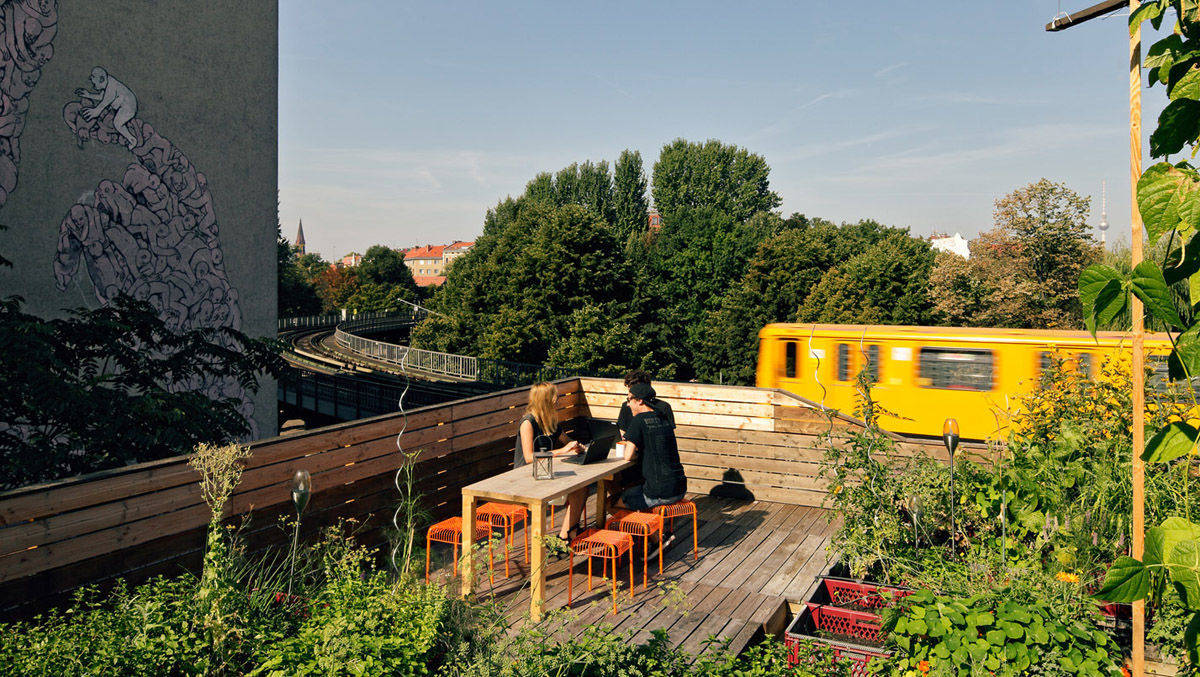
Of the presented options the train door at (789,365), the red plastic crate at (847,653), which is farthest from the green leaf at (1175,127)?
the train door at (789,365)

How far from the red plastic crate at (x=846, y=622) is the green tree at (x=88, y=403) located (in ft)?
16.2

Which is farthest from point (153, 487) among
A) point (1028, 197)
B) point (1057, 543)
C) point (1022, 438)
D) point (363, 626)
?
point (1028, 197)

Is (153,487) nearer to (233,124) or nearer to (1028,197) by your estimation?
(233,124)

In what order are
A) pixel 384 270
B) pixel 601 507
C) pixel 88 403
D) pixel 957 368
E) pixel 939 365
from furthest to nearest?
1. pixel 384 270
2. pixel 939 365
3. pixel 957 368
4. pixel 601 507
5. pixel 88 403

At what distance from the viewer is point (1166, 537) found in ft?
5.68

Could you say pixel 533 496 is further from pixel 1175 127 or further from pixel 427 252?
pixel 427 252

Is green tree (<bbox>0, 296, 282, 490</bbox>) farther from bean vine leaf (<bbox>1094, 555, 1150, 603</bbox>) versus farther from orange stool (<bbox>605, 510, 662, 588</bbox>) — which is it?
bean vine leaf (<bbox>1094, 555, 1150, 603</bbox>)

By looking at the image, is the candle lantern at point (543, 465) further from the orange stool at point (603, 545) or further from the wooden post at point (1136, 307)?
the wooden post at point (1136, 307)

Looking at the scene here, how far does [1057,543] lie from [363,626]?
4.46 metres

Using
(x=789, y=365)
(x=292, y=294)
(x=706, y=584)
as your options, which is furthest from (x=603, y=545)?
(x=292, y=294)

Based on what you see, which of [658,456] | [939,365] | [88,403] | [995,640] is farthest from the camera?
[939,365]

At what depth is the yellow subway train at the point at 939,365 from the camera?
12.8 m

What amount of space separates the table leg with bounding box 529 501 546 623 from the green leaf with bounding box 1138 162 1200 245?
4.17m

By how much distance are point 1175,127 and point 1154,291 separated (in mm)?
404
